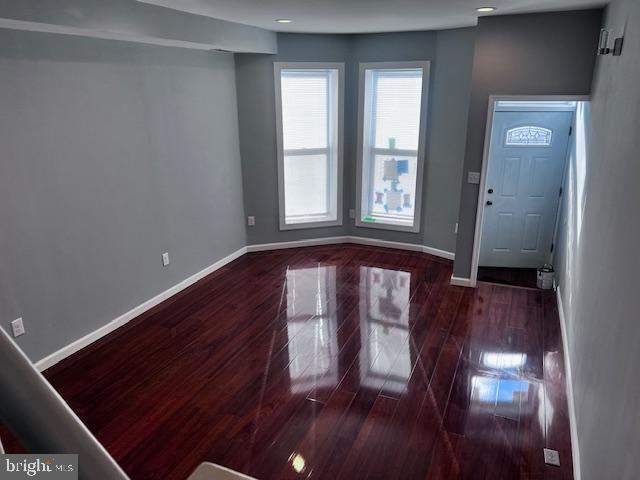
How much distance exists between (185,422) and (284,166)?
11.5ft

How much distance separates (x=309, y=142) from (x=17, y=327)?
146 inches

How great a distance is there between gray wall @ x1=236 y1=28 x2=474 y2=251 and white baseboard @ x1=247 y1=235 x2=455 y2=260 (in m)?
0.07

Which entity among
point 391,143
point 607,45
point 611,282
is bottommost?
point 611,282

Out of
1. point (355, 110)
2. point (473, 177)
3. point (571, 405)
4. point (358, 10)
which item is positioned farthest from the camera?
point (355, 110)

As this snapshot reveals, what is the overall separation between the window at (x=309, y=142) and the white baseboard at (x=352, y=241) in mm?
226

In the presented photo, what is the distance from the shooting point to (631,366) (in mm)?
1585

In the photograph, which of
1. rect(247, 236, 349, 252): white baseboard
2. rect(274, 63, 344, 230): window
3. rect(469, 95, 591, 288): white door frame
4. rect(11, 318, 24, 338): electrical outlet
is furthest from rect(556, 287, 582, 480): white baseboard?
rect(11, 318, 24, 338): electrical outlet

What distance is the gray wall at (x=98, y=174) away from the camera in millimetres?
3000

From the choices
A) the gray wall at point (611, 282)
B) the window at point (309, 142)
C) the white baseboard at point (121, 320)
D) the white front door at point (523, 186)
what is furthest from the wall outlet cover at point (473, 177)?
the white baseboard at point (121, 320)

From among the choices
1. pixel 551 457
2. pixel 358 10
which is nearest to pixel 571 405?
pixel 551 457

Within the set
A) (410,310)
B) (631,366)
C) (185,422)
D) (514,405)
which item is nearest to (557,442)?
(514,405)

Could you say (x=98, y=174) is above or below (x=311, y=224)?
above

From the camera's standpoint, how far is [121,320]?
12.9 ft

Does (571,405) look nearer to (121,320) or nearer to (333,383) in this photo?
(333,383)
